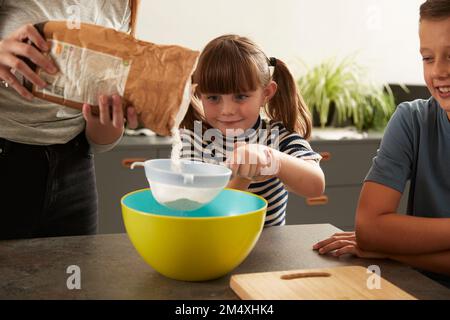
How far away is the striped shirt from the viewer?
165 cm

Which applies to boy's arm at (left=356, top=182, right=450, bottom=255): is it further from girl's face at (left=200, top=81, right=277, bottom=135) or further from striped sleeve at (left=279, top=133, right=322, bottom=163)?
girl's face at (left=200, top=81, right=277, bottom=135)

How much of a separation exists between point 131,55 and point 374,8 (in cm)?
298

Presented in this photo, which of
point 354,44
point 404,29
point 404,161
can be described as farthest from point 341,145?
point 404,161

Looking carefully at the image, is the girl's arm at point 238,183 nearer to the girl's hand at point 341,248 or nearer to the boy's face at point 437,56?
the girl's hand at point 341,248

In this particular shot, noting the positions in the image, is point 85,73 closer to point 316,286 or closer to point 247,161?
point 247,161

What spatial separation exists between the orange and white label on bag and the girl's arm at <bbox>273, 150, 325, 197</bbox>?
49 centimetres

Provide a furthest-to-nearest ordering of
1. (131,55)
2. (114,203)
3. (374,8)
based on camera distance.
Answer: (374,8)
(114,203)
(131,55)

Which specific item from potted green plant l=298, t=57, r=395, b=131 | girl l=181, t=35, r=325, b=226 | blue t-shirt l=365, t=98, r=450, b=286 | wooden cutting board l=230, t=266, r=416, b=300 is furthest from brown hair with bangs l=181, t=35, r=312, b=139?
potted green plant l=298, t=57, r=395, b=131

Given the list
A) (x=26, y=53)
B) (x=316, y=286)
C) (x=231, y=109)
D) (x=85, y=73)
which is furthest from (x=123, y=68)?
(x=231, y=109)

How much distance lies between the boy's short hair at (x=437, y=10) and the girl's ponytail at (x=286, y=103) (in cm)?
49

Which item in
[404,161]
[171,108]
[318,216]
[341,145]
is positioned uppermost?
[171,108]

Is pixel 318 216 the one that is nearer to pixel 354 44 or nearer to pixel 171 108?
pixel 354 44

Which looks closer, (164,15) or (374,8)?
(164,15)

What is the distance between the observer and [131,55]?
1.06m
